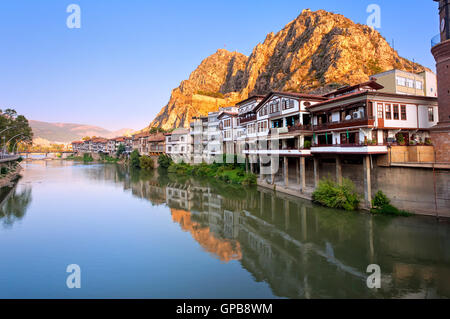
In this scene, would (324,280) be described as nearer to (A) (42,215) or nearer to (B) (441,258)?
(B) (441,258)

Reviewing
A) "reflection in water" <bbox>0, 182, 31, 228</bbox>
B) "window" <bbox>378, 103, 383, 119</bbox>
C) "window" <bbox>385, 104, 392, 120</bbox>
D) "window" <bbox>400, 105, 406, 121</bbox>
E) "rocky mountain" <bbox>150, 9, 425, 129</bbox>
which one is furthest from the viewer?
"rocky mountain" <bbox>150, 9, 425, 129</bbox>

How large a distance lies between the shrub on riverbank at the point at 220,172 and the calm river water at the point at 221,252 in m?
12.7

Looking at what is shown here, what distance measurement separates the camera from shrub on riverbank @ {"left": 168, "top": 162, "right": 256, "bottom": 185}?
4200 centimetres

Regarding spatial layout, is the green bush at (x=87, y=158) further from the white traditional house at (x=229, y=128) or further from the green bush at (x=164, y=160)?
the white traditional house at (x=229, y=128)

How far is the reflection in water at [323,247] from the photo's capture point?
39.5ft

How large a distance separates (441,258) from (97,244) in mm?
21853

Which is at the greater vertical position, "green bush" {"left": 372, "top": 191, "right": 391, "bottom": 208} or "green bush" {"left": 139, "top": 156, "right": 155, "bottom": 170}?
"green bush" {"left": 139, "top": 156, "right": 155, "bottom": 170}

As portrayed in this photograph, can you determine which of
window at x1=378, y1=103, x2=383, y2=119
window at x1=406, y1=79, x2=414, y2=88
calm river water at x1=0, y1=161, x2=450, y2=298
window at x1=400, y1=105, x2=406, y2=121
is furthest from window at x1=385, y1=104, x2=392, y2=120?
window at x1=406, y1=79, x2=414, y2=88

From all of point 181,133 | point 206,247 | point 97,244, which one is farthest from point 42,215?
point 181,133

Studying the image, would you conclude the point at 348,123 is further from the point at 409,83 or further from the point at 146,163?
the point at 146,163

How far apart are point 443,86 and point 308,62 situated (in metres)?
93.6

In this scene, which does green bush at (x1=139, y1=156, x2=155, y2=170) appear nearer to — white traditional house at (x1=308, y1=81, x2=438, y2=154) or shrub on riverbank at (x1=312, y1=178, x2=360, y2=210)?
white traditional house at (x1=308, y1=81, x2=438, y2=154)

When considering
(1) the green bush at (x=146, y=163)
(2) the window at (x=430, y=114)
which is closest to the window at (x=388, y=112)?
(2) the window at (x=430, y=114)

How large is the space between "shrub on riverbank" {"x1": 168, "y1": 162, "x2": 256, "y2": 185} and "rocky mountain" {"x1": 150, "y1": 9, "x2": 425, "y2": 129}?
46424 millimetres
